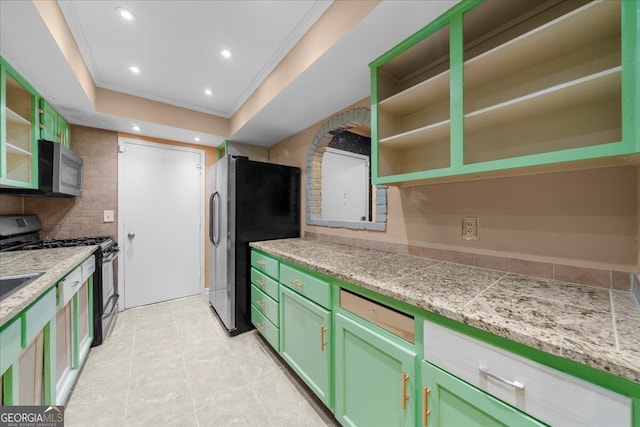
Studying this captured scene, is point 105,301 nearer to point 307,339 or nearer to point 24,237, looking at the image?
point 24,237

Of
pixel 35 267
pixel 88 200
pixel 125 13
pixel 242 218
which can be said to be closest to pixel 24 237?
pixel 88 200

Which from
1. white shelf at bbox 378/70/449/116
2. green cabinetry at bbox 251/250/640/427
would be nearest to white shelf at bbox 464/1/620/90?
white shelf at bbox 378/70/449/116

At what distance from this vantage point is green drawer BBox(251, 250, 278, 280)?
6.18ft

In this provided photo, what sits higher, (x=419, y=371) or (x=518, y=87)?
(x=518, y=87)

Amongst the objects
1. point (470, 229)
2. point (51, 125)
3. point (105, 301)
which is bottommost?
point (105, 301)

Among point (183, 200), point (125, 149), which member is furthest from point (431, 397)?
point (125, 149)

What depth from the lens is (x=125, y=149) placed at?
288cm

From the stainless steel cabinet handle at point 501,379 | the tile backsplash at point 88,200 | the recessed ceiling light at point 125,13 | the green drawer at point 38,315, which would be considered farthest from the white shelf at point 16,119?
the stainless steel cabinet handle at point 501,379

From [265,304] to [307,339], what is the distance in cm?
65

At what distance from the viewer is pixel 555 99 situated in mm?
963

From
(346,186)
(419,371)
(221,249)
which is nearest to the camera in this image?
(419,371)

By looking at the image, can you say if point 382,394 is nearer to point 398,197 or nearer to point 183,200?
point 398,197

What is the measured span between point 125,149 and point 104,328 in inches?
77.5

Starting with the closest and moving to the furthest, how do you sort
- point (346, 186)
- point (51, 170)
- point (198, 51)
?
1. point (198, 51)
2. point (51, 170)
3. point (346, 186)
